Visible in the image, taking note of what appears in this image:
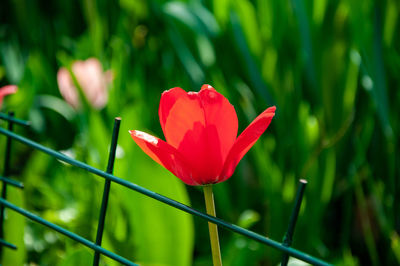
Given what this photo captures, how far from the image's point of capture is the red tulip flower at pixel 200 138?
1.20 ft

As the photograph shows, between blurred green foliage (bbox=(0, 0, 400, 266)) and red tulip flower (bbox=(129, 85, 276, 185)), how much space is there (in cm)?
34

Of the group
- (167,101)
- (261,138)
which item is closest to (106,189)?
(167,101)

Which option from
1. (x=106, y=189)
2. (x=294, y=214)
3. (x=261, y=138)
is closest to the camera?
(x=294, y=214)

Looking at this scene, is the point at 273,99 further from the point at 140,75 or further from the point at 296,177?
the point at 140,75

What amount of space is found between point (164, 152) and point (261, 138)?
687mm

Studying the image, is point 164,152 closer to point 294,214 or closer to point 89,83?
point 294,214

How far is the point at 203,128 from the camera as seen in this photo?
0.37 meters

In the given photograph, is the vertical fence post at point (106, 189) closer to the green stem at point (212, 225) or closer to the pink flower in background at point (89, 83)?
the green stem at point (212, 225)

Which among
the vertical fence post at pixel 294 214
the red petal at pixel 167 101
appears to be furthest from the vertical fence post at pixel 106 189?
the vertical fence post at pixel 294 214

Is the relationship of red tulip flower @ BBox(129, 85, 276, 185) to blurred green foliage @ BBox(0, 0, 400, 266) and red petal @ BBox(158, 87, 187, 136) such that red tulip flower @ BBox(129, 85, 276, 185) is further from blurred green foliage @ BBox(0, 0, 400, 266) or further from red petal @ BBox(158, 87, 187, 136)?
blurred green foliage @ BBox(0, 0, 400, 266)

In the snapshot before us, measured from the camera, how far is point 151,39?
149cm

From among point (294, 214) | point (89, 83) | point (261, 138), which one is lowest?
point (294, 214)

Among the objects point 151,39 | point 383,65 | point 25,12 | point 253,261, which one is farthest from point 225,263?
point 25,12

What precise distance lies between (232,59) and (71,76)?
39 centimetres
